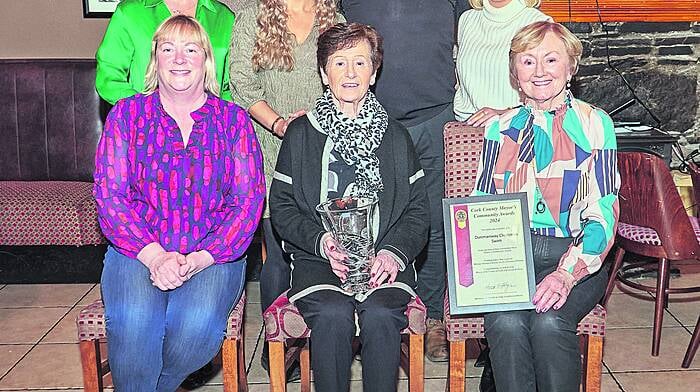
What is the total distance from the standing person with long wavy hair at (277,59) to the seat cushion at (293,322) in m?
0.63

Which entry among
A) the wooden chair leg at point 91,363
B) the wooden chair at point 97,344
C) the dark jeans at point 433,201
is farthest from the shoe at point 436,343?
the wooden chair leg at point 91,363

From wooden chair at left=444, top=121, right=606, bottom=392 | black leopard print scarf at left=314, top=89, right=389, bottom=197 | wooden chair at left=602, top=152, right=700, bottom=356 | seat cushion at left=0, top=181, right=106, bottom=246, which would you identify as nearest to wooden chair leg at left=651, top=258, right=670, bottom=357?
wooden chair at left=602, top=152, right=700, bottom=356

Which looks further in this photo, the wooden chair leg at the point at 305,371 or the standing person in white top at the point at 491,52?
the wooden chair leg at the point at 305,371

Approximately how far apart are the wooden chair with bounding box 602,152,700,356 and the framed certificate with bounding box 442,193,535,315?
3.21 feet

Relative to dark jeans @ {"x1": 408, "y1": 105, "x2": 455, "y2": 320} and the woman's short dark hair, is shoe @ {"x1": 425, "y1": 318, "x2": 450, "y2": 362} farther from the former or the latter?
the woman's short dark hair

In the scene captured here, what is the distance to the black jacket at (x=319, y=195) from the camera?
2613mm

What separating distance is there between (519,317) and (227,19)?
144 centimetres

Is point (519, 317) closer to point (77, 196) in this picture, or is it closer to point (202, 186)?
point (202, 186)

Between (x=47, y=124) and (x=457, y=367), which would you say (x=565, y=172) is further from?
(x=47, y=124)

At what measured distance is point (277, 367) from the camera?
8.50 feet

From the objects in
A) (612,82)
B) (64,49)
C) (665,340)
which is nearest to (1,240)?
(64,49)

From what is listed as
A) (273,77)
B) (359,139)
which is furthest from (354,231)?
(273,77)

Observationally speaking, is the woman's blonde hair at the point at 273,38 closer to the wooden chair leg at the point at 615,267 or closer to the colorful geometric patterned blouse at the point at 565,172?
the colorful geometric patterned blouse at the point at 565,172

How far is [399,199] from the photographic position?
265 centimetres
